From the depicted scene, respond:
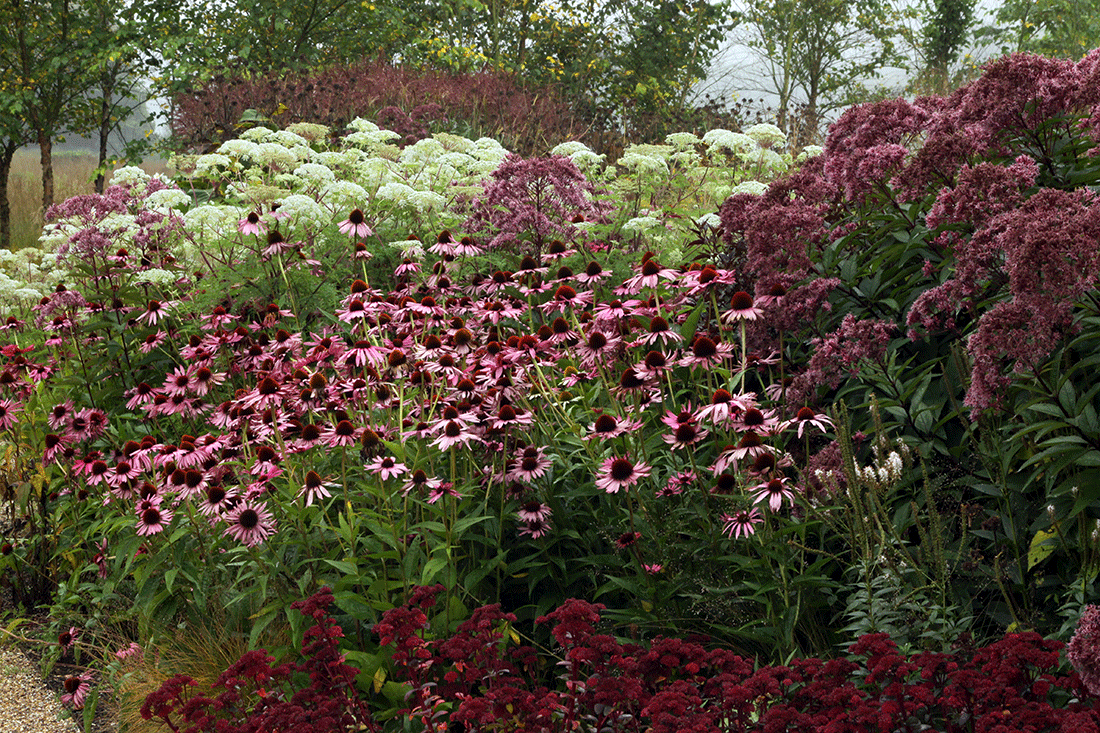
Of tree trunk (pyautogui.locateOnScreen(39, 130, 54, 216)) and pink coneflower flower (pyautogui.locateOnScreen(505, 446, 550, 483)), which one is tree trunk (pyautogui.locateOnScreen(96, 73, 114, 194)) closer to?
tree trunk (pyautogui.locateOnScreen(39, 130, 54, 216))

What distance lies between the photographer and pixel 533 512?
3012 mm

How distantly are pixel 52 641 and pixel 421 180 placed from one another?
354 centimetres

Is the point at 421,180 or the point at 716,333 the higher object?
the point at 421,180

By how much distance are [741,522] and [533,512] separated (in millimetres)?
688

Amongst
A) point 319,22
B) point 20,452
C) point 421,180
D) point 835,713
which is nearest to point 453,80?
point 319,22

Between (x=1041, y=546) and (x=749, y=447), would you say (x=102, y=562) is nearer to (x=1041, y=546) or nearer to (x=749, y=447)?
(x=749, y=447)

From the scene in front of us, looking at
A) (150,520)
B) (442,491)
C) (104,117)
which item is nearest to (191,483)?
(150,520)

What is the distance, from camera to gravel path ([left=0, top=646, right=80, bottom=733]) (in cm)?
361

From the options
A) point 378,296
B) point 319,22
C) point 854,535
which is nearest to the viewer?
point 854,535

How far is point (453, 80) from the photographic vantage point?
43.0 feet

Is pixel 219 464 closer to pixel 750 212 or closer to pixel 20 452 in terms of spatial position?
pixel 750 212

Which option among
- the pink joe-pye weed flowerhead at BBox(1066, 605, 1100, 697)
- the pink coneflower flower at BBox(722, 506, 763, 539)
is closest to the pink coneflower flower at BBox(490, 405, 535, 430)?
the pink coneflower flower at BBox(722, 506, 763, 539)

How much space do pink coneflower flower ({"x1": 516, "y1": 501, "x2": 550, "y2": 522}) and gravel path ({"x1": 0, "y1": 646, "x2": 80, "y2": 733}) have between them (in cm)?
209

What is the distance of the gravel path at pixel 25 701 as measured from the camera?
361 cm
